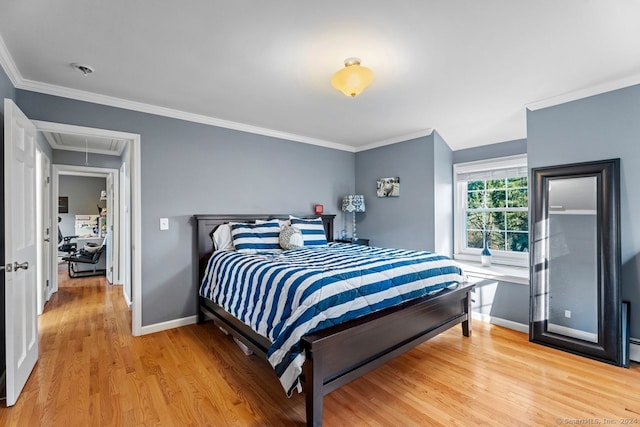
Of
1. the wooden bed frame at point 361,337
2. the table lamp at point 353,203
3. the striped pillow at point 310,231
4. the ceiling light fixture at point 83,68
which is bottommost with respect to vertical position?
the wooden bed frame at point 361,337

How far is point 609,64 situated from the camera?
2.35 m

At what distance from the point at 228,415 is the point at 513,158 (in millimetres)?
3955

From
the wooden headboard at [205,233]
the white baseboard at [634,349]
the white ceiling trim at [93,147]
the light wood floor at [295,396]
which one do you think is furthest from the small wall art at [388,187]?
the white ceiling trim at [93,147]

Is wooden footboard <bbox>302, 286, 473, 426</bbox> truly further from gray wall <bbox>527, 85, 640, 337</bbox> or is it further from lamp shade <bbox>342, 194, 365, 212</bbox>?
lamp shade <bbox>342, 194, 365, 212</bbox>

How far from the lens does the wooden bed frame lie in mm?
1727

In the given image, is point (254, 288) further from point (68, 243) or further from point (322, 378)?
point (68, 243)

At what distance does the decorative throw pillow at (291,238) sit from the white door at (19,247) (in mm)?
2144

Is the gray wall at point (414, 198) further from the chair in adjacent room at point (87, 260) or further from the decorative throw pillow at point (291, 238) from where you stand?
the chair in adjacent room at point (87, 260)

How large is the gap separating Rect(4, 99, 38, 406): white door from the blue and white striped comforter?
4.50ft

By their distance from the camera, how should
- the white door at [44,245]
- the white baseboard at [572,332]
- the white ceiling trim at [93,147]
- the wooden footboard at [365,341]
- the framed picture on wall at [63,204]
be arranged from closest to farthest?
the wooden footboard at [365,341]
the white baseboard at [572,332]
the white door at [44,245]
the white ceiling trim at [93,147]
the framed picture on wall at [63,204]

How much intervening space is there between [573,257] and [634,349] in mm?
828

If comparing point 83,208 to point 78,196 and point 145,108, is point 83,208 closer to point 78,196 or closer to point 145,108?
point 78,196

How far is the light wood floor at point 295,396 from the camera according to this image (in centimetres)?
185

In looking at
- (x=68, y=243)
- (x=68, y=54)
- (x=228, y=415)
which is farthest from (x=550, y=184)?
(x=68, y=243)
